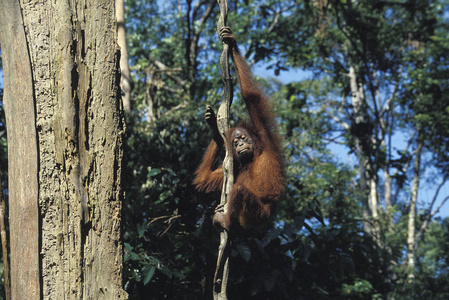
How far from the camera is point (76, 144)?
7.32ft

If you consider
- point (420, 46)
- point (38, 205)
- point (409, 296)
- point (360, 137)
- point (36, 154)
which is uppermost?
point (420, 46)

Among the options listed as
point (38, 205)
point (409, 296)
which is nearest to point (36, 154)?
point (38, 205)

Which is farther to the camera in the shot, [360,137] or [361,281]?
[360,137]

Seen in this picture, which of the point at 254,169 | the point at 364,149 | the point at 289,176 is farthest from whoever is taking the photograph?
the point at 364,149

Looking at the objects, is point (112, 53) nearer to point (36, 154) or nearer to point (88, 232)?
point (36, 154)

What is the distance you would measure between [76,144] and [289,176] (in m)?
5.04

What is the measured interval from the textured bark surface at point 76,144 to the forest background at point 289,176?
245 mm

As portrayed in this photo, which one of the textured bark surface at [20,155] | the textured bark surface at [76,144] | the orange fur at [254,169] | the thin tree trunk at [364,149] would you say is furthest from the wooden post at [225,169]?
the thin tree trunk at [364,149]

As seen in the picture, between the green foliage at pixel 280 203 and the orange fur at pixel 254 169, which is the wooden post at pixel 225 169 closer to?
the orange fur at pixel 254 169

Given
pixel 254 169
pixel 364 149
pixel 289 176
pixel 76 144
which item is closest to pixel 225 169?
pixel 254 169

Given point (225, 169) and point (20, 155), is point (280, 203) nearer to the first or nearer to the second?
point (225, 169)

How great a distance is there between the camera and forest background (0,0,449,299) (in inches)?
178

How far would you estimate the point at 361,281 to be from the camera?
5871 mm

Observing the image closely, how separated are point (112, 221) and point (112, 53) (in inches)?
31.1
